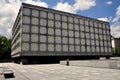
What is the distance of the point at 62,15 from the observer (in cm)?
5422

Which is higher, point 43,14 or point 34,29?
point 43,14

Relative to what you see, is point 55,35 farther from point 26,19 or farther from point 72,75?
point 72,75

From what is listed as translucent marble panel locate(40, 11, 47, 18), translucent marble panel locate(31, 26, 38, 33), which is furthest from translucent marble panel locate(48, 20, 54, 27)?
translucent marble panel locate(31, 26, 38, 33)

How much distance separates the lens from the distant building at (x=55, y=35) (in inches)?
1791

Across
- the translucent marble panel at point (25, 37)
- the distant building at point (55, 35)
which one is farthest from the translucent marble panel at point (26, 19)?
the translucent marble panel at point (25, 37)

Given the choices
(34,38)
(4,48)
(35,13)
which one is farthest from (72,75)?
(4,48)

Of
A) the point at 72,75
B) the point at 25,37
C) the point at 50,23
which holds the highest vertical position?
the point at 50,23

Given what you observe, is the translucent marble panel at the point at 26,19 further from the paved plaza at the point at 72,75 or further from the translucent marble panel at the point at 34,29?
the paved plaza at the point at 72,75

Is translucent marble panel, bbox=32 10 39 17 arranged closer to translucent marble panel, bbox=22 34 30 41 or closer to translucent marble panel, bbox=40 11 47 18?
translucent marble panel, bbox=40 11 47 18

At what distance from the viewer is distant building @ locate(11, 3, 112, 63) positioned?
4550 centimetres

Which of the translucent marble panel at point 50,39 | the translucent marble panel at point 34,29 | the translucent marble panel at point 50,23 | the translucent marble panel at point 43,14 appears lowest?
the translucent marble panel at point 50,39

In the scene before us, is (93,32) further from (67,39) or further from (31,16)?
(31,16)

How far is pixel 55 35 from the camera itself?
5112 centimetres

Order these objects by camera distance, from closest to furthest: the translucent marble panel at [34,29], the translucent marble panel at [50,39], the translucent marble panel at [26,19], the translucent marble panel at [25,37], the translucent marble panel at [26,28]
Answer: the translucent marble panel at [25,37], the translucent marble panel at [26,28], the translucent marble panel at [26,19], the translucent marble panel at [34,29], the translucent marble panel at [50,39]
